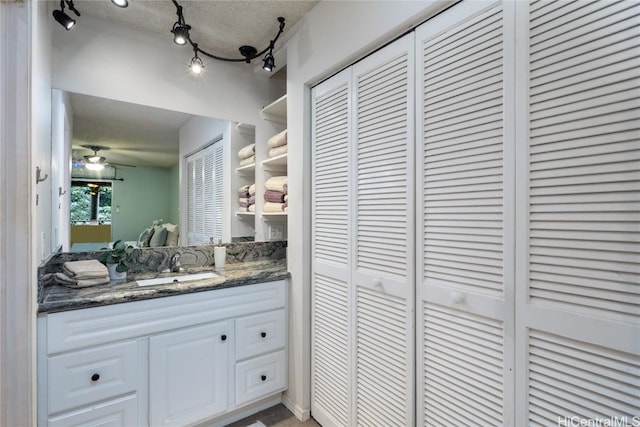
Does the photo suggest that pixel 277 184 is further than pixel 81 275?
Yes

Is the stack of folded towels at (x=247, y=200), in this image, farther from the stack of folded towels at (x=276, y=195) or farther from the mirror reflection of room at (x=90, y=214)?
the mirror reflection of room at (x=90, y=214)

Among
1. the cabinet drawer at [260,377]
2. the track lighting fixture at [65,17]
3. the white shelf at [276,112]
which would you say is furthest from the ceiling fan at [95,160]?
the cabinet drawer at [260,377]

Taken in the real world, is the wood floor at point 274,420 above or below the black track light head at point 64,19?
below

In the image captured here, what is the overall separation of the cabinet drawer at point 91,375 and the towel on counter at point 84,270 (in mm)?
404

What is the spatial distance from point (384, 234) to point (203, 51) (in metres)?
1.89

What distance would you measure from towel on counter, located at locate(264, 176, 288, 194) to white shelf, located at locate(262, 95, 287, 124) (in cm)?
56

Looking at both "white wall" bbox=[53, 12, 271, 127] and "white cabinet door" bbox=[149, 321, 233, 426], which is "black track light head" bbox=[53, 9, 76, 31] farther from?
"white cabinet door" bbox=[149, 321, 233, 426]

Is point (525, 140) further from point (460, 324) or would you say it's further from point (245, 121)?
point (245, 121)

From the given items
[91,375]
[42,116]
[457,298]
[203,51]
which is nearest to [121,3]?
[203,51]

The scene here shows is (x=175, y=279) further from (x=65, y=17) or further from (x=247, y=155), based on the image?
(x=65, y=17)

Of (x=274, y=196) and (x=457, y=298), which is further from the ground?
(x=274, y=196)

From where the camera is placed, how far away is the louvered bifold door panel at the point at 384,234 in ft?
4.37

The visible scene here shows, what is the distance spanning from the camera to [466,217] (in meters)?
1.12

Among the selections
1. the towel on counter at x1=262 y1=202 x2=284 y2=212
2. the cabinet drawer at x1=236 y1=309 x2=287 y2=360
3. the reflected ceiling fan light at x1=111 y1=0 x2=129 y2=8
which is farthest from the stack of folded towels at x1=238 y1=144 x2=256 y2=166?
the cabinet drawer at x1=236 y1=309 x2=287 y2=360
